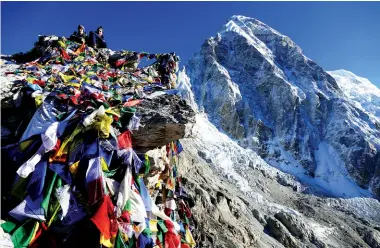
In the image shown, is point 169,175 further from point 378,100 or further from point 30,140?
point 378,100

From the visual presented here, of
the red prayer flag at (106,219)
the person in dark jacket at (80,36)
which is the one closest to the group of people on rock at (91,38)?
the person in dark jacket at (80,36)

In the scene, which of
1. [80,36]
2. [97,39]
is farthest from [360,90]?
[80,36]

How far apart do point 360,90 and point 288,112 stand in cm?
8964

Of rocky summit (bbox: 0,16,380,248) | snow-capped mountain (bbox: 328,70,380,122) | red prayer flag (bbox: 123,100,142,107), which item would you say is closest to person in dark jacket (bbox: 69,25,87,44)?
rocky summit (bbox: 0,16,380,248)

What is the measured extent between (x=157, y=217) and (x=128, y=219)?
1497 millimetres

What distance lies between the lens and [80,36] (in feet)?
57.1

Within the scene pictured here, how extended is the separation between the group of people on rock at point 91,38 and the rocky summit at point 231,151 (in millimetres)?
1473

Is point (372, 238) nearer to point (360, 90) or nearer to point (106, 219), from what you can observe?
point (106, 219)

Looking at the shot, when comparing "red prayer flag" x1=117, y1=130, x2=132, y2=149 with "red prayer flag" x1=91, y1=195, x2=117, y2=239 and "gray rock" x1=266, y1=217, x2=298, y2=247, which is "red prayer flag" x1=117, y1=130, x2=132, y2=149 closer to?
"red prayer flag" x1=91, y1=195, x2=117, y2=239

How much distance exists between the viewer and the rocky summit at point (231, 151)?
24.3ft

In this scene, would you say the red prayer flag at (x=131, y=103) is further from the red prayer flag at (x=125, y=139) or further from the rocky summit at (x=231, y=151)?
the red prayer flag at (x=125, y=139)

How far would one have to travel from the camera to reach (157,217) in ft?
27.7

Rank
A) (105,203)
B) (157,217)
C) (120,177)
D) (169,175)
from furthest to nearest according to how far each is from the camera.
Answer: (169,175), (157,217), (120,177), (105,203)

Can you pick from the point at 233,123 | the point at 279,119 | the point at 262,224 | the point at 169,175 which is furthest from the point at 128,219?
the point at 279,119
